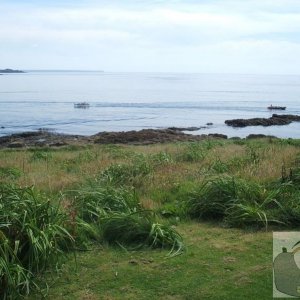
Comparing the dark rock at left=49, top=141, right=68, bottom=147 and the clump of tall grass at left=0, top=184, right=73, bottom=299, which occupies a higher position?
the clump of tall grass at left=0, top=184, right=73, bottom=299

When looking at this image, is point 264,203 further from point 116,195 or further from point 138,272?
point 138,272

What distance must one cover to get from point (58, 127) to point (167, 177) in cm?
4176

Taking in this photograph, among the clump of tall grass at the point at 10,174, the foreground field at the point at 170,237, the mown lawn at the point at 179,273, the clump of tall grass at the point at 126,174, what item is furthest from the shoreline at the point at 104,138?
the mown lawn at the point at 179,273

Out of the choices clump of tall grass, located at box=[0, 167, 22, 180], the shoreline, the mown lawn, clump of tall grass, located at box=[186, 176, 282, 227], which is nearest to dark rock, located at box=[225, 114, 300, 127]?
the shoreline

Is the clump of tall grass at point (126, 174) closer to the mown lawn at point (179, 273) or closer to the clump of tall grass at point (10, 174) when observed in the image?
the clump of tall grass at point (10, 174)

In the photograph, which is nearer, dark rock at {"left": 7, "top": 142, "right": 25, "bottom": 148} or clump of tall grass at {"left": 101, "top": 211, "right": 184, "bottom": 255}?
clump of tall grass at {"left": 101, "top": 211, "right": 184, "bottom": 255}

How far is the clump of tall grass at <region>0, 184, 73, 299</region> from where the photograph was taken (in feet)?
13.6

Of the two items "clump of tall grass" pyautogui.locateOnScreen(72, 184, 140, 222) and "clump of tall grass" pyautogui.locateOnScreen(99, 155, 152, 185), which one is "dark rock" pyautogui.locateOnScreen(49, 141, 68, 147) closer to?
"clump of tall grass" pyautogui.locateOnScreen(99, 155, 152, 185)

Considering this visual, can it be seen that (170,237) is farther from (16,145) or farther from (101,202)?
(16,145)

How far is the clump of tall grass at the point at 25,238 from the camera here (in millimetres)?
4133

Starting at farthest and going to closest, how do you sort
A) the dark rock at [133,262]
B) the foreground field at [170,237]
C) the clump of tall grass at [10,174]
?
the clump of tall grass at [10,174] < the dark rock at [133,262] < the foreground field at [170,237]

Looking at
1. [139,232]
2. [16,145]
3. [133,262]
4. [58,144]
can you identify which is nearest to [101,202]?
[139,232]

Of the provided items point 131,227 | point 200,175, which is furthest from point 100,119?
point 131,227

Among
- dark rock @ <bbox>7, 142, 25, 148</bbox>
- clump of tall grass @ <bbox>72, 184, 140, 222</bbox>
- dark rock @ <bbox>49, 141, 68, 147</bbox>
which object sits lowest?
dark rock @ <bbox>7, 142, 25, 148</bbox>
